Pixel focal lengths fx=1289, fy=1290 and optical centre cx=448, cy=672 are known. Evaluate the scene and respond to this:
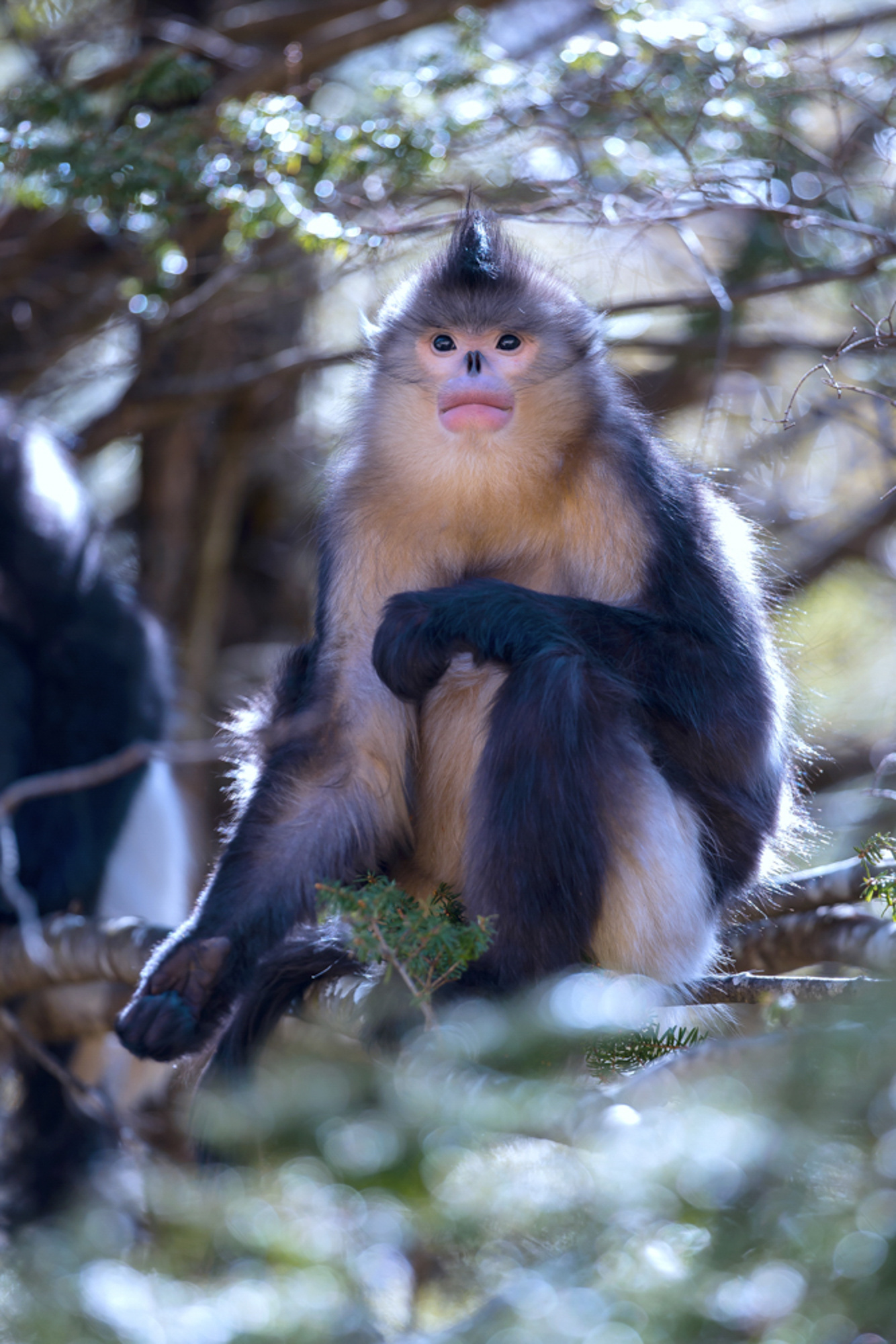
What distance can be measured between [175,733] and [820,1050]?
172 inches

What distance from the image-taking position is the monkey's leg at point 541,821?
234 centimetres

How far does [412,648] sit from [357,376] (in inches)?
40.3

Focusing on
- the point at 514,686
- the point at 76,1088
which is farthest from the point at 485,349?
the point at 76,1088

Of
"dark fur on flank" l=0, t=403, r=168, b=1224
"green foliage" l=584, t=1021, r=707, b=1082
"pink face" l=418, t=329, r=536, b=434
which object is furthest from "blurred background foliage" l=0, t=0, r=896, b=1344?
"dark fur on flank" l=0, t=403, r=168, b=1224

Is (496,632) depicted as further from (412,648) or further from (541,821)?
(541,821)

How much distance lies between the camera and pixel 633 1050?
1858 millimetres

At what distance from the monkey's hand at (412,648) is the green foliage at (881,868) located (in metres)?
0.85

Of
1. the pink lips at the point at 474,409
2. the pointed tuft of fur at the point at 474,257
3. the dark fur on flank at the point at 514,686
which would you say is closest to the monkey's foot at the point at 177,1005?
the dark fur on flank at the point at 514,686

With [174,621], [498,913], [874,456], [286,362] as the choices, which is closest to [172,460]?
[174,621]

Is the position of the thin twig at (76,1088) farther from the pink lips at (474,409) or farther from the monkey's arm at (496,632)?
the pink lips at (474,409)

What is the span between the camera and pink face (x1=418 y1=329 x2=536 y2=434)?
110 inches

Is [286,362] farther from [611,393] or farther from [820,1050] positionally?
[820,1050]

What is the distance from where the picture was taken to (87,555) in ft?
16.1

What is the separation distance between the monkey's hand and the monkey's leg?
6.6 inches
